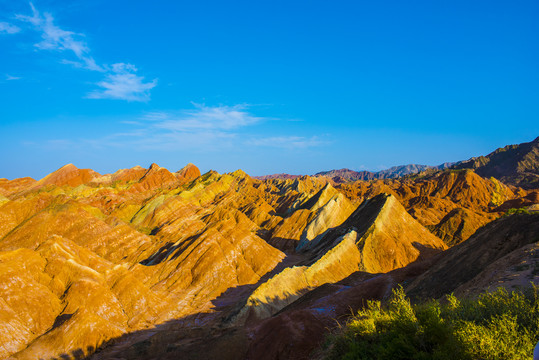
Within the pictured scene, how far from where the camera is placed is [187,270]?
5391 cm

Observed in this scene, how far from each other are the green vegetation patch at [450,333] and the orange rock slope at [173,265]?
15.1m

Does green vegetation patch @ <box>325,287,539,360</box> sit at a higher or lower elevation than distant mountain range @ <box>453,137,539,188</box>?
lower

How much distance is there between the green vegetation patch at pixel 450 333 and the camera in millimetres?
8688

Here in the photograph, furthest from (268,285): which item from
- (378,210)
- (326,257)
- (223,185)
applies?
(223,185)

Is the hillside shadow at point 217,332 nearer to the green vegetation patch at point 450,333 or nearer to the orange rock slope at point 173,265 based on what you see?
the orange rock slope at point 173,265

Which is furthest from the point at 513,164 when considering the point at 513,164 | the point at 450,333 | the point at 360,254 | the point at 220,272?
the point at 450,333

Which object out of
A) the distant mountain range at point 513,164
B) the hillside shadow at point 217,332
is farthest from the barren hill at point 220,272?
the distant mountain range at point 513,164

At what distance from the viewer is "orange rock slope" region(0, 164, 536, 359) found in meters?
33.0

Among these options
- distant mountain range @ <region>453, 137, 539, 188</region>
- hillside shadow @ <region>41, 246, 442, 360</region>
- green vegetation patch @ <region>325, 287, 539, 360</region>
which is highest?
distant mountain range @ <region>453, 137, 539, 188</region>

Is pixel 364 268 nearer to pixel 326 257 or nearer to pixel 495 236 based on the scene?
pixel 326 257

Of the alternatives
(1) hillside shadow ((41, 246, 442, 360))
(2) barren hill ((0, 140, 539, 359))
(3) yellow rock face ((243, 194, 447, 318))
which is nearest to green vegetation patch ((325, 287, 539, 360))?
(2) barren hill ((0, 140, 539, 359))

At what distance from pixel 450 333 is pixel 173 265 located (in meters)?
53.5

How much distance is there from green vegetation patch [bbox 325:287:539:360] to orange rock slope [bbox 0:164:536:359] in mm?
15118

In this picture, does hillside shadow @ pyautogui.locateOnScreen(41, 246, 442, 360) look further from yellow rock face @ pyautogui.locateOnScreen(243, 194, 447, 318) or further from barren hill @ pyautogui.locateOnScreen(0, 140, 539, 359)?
yellow rock face @ pyautogui.locateOnScreen(243, 194, 447, 318)
